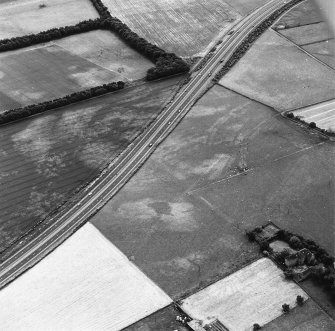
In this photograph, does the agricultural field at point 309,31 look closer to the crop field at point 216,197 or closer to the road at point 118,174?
the road at point 118,174

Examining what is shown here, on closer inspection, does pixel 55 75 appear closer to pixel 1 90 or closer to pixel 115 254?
pixel 1 90

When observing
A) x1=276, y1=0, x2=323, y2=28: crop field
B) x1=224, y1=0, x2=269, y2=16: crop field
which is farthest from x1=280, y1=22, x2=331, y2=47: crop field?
x1=224, y1=0, x2=269, y2=16: crop field

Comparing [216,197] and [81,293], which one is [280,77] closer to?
[216,197]

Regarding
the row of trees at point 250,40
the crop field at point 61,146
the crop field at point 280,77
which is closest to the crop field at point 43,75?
the crop field at point 61,146

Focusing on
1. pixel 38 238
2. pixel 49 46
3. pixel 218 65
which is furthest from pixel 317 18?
pixel 38 238

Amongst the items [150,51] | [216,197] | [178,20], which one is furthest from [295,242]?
[178,20]
